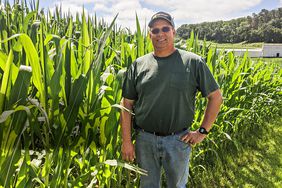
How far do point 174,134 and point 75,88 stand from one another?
840mm

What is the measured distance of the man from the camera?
1714 mm

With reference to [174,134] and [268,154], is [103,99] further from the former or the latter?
[268,154]

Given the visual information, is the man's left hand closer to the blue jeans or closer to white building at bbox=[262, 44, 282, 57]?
the blue jeans

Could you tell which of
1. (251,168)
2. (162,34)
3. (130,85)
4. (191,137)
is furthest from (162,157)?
(251,168)

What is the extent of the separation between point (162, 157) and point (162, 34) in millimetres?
744

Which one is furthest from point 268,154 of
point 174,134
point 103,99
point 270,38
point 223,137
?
point 270,38

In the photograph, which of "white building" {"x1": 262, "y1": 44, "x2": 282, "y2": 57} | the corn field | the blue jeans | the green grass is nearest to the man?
the blue jeans

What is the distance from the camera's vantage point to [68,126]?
1146 millimetres

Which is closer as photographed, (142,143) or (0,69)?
(0,69)

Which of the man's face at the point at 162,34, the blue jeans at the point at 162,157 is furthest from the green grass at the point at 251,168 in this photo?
the man's face at the point at 162,34

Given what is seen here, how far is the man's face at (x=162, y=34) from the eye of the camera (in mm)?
1706

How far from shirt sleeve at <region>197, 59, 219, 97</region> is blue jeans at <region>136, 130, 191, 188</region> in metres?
0.29

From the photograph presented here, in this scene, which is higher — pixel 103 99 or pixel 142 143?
pixel 103 99

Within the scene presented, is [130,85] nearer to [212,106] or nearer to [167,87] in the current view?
[167,87]
